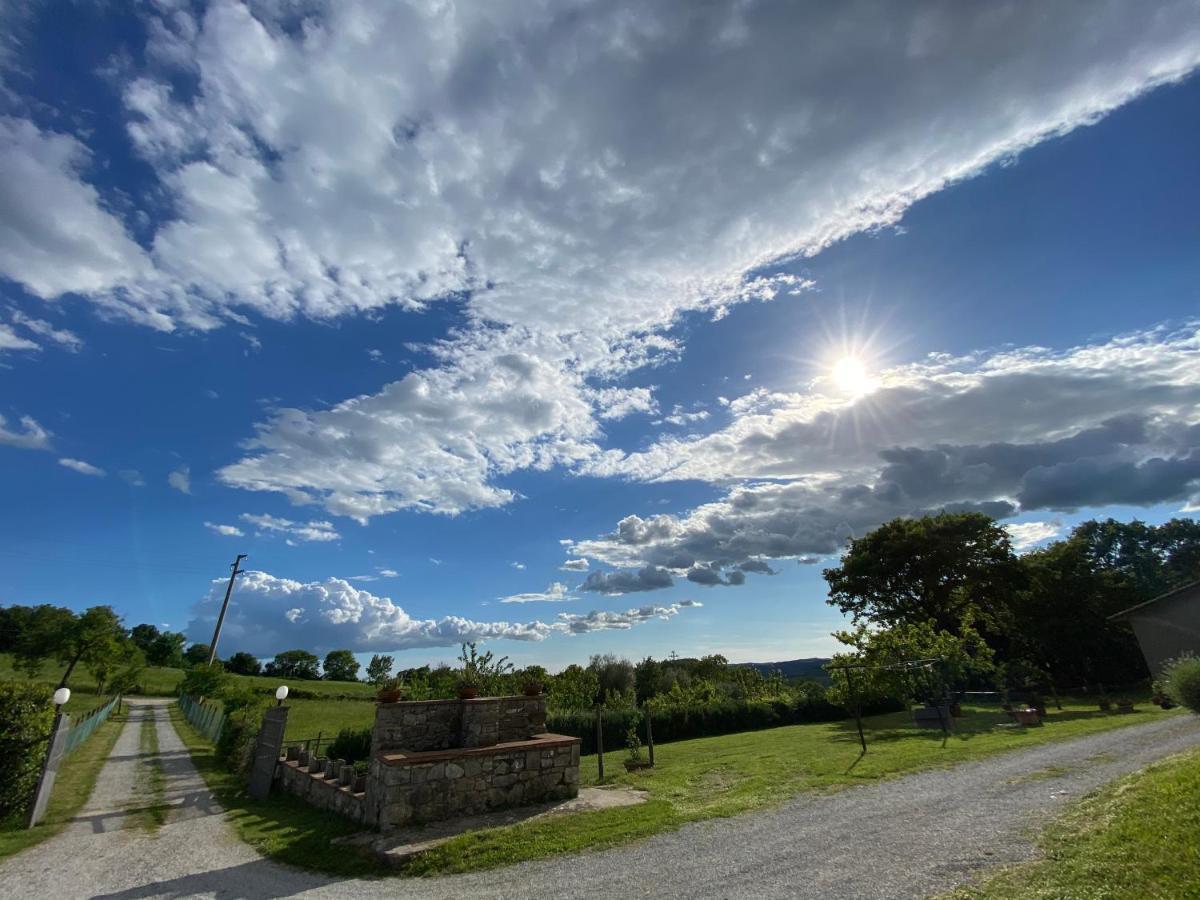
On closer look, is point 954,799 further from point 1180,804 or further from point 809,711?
point 809,711

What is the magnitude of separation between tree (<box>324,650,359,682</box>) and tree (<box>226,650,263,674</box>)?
13104 mm

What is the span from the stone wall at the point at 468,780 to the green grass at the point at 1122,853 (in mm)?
7700

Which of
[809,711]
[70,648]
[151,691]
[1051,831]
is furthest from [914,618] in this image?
[151,691]

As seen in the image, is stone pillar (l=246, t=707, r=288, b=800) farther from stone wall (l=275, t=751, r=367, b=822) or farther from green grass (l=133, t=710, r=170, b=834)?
green grass (l=133, t=710, r=170, b=834)

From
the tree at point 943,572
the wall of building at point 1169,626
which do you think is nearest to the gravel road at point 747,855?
the wall of building at point 1169,626

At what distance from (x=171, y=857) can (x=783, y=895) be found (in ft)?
31.5

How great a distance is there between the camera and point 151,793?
1431 cm

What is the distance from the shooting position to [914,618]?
1454 inches

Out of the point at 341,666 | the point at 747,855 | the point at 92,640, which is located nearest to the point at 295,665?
the point at 341,666

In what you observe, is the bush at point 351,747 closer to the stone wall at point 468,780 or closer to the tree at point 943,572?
the stone wall at point 468,780

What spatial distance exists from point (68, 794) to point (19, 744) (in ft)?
12.7

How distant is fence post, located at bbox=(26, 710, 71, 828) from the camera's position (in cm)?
1096

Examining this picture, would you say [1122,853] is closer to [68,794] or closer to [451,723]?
[451,723]

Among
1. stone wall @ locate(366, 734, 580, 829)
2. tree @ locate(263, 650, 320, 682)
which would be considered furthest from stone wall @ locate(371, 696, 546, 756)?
tree @ locate(263, 650, 320, 682)
